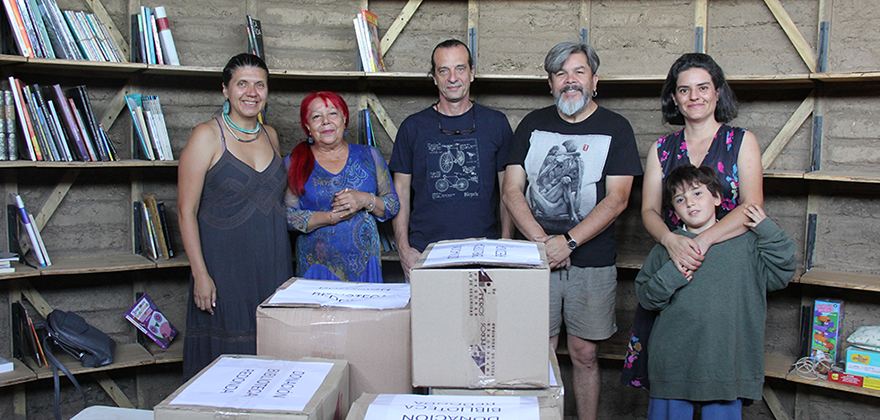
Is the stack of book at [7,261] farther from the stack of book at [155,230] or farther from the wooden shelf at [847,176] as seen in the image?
A: the wooden shelf at [847,176]

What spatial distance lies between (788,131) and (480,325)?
255 cm

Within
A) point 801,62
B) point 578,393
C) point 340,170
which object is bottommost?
point 578,393

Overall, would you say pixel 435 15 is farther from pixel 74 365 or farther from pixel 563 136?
pixel 74 365

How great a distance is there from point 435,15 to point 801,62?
77.4 inches

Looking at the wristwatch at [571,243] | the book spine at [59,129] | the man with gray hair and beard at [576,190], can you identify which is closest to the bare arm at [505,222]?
the man with gray hair and beard at [576,190]

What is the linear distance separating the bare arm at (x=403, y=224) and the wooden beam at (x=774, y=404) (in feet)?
6.55

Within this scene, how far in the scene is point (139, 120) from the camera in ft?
Result: 9.81

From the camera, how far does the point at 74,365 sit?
295cm

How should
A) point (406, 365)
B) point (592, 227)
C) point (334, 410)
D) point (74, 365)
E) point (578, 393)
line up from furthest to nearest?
1. point (74, 365)
2. point (578, 393)
3. point (592, 227)
4. point (406, 365)
5. point (334, 410)

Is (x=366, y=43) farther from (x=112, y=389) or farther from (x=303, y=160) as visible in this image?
(x=112, y=389)

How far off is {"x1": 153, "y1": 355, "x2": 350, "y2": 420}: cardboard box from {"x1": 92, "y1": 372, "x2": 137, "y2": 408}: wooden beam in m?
2.39

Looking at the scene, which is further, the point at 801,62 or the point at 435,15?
the point at 435,15

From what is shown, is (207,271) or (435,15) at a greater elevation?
(435,15)

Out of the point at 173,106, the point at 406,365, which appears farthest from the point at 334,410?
the point at 173,106
